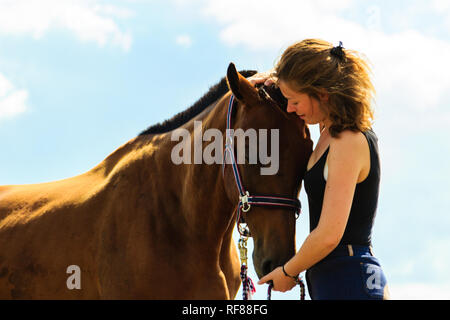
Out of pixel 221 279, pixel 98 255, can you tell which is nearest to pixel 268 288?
pixel 221 279

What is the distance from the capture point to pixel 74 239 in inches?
185

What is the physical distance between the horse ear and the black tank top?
1103 mm

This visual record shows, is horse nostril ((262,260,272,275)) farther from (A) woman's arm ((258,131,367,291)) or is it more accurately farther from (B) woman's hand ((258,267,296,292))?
(A) woman's arm ((258,131,367,291))

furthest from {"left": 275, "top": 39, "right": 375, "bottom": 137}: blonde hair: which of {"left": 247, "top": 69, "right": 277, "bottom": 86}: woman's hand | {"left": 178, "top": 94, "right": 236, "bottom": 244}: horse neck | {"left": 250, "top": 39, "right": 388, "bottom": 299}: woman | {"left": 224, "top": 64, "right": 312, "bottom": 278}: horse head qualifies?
{"left": 178, "top": 94, "right": 236, "bottom": 244}: horse neck

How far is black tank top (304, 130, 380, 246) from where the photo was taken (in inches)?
113

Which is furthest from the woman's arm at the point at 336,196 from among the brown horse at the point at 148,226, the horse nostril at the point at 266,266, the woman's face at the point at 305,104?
the brown horse at the point at 148,226

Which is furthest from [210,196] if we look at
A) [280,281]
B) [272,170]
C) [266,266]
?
[280,281]

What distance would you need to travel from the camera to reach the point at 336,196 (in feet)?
8.93

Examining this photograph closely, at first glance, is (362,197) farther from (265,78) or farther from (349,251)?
(265,78)

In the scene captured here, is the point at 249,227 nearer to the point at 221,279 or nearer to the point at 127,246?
the point at 221,279

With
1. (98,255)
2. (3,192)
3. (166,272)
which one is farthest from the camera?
(3,192)

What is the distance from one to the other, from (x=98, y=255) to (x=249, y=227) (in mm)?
1603

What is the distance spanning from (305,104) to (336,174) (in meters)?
0.64
